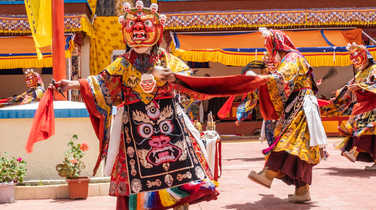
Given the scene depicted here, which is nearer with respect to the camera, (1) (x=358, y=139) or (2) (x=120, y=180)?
(2) (x=120, y=180)

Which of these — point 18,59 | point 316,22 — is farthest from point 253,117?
point 18,59

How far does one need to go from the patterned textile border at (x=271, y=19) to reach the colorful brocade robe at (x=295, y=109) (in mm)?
9228

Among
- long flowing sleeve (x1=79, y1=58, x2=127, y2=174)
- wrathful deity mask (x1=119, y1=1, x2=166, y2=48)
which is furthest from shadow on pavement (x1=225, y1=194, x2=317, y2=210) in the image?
wrathful deity mask (x1=119, y1=1, x2=166, y2=48)

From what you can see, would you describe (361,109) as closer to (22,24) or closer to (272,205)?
(272,205)

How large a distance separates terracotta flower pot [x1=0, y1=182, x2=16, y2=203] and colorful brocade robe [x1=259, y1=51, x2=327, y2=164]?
9.82 feet

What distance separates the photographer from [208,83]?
12.8 feet

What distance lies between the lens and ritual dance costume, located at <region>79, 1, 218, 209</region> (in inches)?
161

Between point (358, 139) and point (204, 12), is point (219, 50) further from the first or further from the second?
point (358, 139)

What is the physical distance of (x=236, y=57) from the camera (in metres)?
13.6

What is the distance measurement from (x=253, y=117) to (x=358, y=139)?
8097 mm

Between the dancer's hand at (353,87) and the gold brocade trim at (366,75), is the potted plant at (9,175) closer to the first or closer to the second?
the dancer's hand at (353,87)

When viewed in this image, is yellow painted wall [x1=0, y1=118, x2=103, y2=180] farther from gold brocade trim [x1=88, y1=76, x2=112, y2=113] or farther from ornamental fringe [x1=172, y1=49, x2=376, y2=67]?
ornamental fringe [x1=172, y1=49, x2=376, y2=67]

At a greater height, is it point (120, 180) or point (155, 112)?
point (155, 112)

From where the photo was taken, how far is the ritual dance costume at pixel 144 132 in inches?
161
